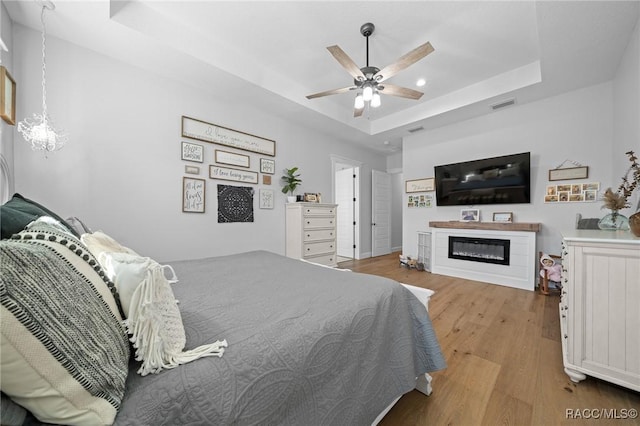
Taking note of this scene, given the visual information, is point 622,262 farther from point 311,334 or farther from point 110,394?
point 110,394

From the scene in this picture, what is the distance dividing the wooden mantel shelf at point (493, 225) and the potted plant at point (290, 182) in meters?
2.48

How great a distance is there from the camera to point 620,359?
4.35 feet

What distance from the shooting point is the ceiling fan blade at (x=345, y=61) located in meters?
1.91

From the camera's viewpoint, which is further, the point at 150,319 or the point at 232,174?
the point at 232,174

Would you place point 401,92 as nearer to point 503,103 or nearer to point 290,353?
point 503,103

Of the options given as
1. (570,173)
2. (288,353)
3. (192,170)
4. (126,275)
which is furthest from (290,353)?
(570,173)

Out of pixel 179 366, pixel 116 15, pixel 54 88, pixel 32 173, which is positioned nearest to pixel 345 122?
pixel 116 15

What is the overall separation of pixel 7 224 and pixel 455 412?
2.05 m

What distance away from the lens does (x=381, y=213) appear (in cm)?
590

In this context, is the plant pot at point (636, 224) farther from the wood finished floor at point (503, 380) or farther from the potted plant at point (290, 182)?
the potted plant at point (290, 182)

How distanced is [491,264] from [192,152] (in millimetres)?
4472

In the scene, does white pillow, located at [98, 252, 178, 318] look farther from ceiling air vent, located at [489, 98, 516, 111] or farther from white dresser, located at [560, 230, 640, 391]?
ceiling air vent, located at [489, 98, 516, 111]

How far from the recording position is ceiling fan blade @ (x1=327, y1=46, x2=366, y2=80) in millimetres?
1911

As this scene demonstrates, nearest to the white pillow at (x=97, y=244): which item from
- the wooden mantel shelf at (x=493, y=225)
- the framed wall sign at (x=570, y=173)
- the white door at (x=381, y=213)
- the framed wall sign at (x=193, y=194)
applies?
the framed wall sign at (x=193, y=194)
